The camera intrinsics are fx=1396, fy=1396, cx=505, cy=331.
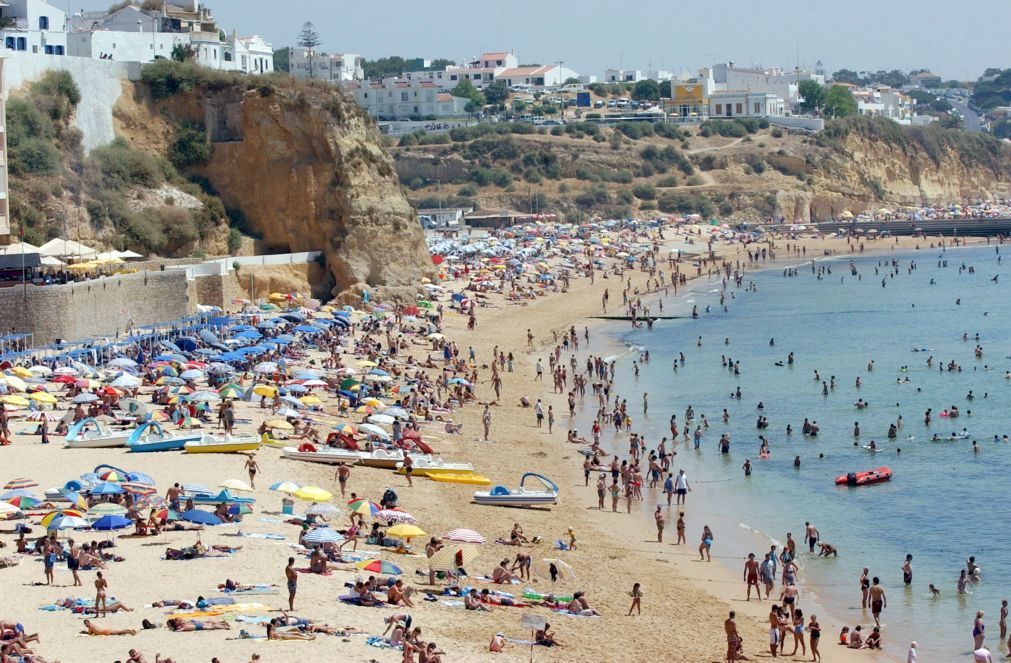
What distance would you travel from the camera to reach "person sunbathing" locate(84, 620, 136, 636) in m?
15.0

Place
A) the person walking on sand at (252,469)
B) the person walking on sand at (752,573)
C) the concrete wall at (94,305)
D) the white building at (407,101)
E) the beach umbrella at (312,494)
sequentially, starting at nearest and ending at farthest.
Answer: the person walking on sand at (752,573) < the beach umbrella at (312,494) < the person walking on sand at (252,469) < the concrete wall at (94,305) < the white building at (407,101)

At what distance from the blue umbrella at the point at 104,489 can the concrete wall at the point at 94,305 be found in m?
13.2

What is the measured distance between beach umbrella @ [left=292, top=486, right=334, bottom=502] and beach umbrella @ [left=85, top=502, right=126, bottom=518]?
9.14ft

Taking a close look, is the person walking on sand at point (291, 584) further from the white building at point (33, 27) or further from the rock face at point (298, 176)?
the white building at point (33, 27)

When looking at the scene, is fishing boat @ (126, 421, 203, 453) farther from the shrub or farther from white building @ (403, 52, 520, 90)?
white building @ (403, 52, 520, 90)

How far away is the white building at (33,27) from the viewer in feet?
157

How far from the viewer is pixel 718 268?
72250mm

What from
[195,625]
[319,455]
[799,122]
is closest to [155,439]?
[319,455]

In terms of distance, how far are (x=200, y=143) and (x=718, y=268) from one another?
34310 millimetres

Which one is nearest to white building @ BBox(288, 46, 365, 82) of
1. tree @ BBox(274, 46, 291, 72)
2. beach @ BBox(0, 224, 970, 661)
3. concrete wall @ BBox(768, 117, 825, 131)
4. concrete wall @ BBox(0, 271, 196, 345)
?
tree @ BBox(274, 46, 291, 72)

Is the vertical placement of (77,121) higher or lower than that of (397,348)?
higher

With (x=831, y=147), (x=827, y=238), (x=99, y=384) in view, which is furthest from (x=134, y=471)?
(x=831, y=147)

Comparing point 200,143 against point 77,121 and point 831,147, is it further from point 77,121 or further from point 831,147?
point 831,147

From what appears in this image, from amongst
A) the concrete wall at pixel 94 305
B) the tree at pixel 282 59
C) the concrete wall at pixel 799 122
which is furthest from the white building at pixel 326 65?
the concrete wall at pixel 94 305
